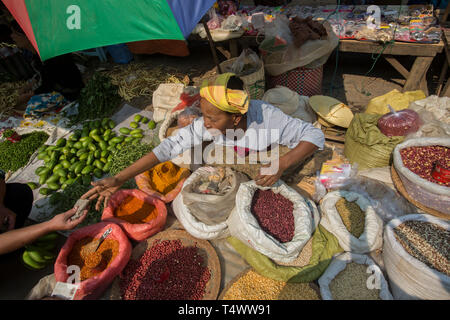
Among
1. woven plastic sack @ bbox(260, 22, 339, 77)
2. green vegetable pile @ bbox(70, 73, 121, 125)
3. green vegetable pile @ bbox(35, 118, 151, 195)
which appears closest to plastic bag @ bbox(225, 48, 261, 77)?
woven plastic sack @ bbox(260, 22, 339, 77)

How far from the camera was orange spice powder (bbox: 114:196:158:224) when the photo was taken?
2.42 meters

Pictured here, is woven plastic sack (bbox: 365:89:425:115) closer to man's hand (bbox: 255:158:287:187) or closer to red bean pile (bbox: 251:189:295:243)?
red bean pile (bbox: 251:189:295:243)

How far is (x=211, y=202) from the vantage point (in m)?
2.04

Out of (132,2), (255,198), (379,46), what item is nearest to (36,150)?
(132,2)

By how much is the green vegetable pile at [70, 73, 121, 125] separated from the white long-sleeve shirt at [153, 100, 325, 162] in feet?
8.75

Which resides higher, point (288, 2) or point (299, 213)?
point (288, 2)

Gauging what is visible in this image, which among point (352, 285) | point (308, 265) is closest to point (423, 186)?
point (352, 285)

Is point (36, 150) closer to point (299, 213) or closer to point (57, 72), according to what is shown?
point (57, 72)

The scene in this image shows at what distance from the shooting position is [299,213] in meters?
2.06

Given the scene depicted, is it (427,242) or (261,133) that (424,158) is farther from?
(261,133)

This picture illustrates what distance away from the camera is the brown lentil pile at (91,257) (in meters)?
1.99

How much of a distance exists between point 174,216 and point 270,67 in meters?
2.54

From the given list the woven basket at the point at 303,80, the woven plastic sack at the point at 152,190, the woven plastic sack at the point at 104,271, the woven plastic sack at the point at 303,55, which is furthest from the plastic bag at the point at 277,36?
the woven plastic sack at the point at 104,271

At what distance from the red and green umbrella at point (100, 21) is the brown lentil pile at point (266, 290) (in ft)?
6.27
